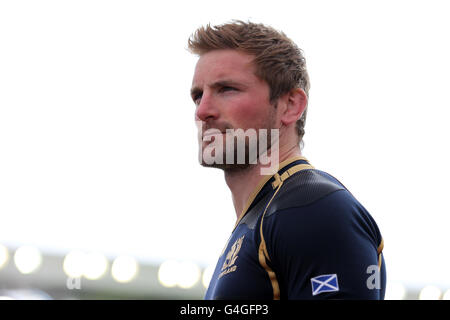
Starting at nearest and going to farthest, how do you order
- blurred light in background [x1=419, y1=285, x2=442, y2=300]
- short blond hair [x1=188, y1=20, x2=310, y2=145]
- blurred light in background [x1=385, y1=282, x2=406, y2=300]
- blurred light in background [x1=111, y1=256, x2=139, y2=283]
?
1. short blond hair [x1=188, y1=20, x2=310, y2=145]
2. blurred light in background [x1=111, y1=256, x2=139, y2=283]
3. blurred light in background [x1=385, y1=282, x2=406, y2=300]
4. blurred light in background [x1=419, y1=285, x2=442, y2=300]

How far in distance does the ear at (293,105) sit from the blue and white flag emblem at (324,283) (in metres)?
1.10

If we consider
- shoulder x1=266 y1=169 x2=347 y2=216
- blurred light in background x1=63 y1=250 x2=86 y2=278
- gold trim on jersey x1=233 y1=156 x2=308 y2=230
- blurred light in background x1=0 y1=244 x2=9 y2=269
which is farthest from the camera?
blurred light in background x1=63 y1=250 x2=86 y2=278

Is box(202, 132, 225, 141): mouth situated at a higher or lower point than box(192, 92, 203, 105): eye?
lower

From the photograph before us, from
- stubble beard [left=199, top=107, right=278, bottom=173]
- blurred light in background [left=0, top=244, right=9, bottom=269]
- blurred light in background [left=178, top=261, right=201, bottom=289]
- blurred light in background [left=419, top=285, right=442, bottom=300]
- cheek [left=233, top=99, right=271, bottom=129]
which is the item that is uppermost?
blurred light in background [left=0, top=244, right=9, bottom=269]

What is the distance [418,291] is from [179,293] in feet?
31.0

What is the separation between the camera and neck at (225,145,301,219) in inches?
119

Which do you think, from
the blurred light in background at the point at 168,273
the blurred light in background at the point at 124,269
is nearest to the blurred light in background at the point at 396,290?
the blurred light in background at the point at 168,273

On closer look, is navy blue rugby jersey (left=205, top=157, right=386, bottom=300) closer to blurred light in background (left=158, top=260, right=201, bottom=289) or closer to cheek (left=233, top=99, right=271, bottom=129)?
cheek (left=233, top=99, right=271, bottom=129)

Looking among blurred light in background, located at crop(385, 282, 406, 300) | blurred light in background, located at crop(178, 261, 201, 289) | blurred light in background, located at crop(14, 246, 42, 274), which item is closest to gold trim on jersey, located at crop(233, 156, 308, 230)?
blurred light in background, located at crop(14, 246, 42, 274)

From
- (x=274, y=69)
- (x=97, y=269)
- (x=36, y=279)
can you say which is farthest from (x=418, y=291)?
(x=274, y=69)

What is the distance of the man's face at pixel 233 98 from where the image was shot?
2.96 m

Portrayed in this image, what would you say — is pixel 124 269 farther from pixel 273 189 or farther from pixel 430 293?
pixel 273 189

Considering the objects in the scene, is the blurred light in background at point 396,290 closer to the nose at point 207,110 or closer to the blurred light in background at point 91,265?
the blurred light in background at point 91,265

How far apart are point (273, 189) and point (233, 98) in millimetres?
508
